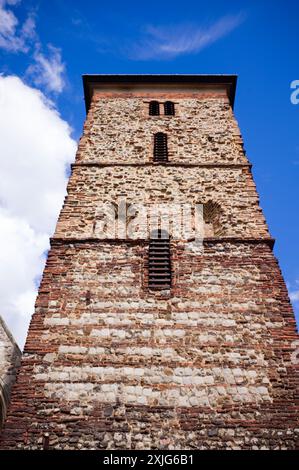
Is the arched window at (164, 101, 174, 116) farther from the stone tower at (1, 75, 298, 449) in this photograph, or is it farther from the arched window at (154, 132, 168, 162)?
the stone tower at (1, 75, 298, 449)

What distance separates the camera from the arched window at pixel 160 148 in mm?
10562

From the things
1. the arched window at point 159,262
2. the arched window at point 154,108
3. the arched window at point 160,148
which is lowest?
the arched window at point 159,262

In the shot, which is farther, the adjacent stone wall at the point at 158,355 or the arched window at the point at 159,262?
the arched window at the point at 159,262

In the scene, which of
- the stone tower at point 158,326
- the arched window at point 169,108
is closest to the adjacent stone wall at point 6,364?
the stone tower at point 158,326

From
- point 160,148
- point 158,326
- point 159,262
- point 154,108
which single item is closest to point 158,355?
point 158,326

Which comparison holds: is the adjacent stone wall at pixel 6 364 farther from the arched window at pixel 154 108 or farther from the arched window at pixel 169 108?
the arched window at pixel 169 108

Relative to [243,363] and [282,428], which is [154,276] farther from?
[282,428]

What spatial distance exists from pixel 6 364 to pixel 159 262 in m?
3.59

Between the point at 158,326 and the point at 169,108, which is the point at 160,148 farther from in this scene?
the point at 158,326

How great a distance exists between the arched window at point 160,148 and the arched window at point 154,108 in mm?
1477

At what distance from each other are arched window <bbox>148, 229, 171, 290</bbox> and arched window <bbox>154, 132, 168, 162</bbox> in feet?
9.86

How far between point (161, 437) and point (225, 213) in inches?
193

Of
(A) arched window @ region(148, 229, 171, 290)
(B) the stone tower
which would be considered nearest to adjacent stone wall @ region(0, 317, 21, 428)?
(B) the stone tower
